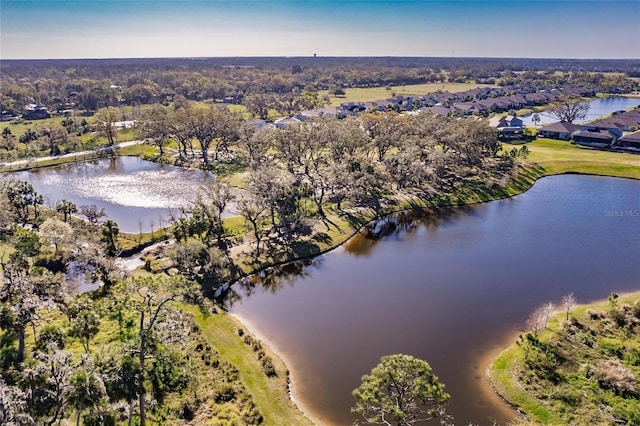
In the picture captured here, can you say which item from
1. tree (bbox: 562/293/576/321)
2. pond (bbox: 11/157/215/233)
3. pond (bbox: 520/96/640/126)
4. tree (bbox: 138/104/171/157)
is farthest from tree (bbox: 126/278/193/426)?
pond (bbox: 520/96/640/126)

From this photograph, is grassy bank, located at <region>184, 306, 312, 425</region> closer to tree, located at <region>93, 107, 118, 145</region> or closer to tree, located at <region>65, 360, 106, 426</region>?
tree, located at <region>65, 360, 106, 426</region>

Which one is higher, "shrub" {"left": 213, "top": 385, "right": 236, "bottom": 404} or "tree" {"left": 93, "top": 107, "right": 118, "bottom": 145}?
"tree" {"left": 93, "top": 107, "right": 118, "bottom": 145}

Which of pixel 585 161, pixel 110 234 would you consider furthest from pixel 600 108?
pixel 110 234

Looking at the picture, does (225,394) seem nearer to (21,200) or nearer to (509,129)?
(21,200)

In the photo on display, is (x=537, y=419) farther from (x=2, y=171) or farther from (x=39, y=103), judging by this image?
(x=39, y=103)

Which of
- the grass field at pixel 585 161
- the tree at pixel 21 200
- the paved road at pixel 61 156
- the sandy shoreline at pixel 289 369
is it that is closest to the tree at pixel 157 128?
the paved road at pixel 61 156

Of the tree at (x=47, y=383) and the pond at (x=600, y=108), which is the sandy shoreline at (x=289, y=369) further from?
the pond at (x=600, y=108)
